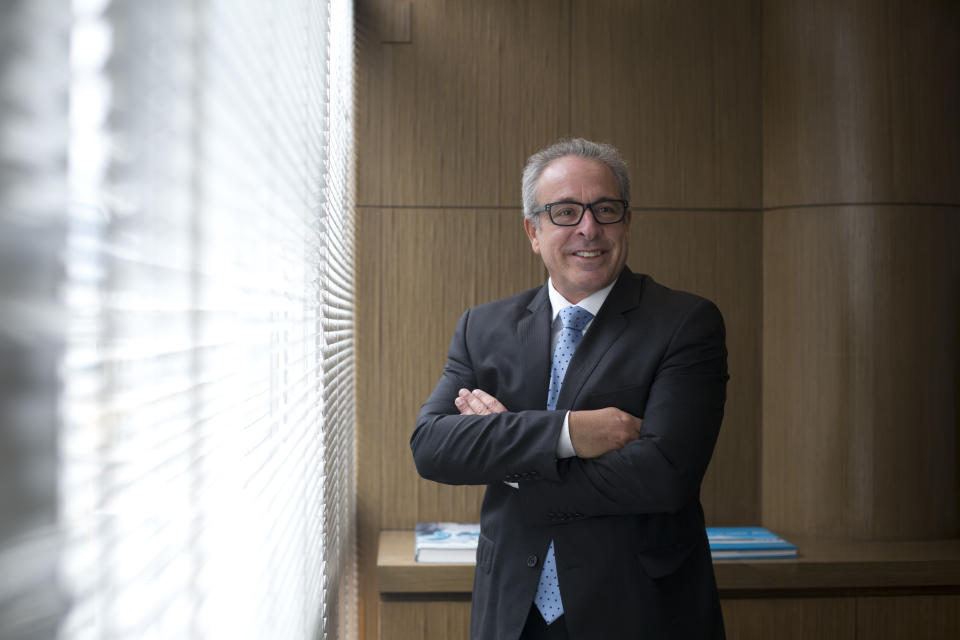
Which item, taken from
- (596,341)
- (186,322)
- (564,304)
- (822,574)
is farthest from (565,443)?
(822,574)

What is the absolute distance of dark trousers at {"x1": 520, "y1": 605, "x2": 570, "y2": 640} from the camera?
6.75 ft

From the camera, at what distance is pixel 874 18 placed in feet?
12.2

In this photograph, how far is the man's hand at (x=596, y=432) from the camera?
2020 mm

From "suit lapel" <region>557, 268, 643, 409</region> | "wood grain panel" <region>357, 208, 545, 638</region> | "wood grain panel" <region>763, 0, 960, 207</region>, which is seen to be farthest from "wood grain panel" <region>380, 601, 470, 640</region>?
"wood grain panel" <region>763, 0, 960, 207</region>

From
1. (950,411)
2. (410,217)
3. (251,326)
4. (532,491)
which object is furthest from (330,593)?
(950,411)

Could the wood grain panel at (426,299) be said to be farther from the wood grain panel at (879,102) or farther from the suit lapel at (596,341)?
the suit lapel at (596,341)

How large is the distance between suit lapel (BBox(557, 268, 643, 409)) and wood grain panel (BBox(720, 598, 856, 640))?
1.69 metres

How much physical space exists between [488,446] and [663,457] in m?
0.43

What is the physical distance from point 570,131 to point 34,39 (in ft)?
11.5

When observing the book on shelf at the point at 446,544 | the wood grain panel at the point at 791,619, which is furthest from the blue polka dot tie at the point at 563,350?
the wood grain panel at the point at 791,619

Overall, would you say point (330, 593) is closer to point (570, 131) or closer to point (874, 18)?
point (570, 131)

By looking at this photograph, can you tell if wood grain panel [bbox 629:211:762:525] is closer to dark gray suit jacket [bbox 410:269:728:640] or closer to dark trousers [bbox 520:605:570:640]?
dark gray suit jacket [bbox 410:269:728:640]

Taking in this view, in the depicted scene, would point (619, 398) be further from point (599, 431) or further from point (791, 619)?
point (791, 619)

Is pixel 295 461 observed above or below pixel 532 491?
above
